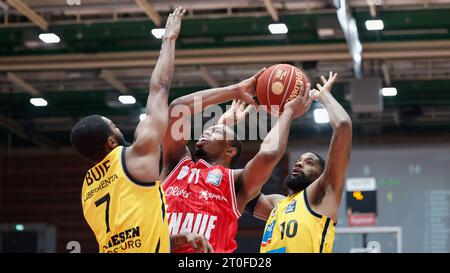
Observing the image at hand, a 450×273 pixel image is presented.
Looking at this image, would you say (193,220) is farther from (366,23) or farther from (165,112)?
(366,23)

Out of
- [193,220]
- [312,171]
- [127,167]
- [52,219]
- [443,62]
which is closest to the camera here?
[127,167]

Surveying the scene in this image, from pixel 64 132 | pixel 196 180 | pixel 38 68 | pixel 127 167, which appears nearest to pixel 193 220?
pixel 196 180

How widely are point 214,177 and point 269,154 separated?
1.37 feet

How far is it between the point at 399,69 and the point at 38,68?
5.24m

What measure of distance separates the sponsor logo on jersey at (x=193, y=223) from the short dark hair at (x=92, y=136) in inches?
32.1

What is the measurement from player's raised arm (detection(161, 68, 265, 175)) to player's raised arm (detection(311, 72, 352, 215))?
1.66 ft

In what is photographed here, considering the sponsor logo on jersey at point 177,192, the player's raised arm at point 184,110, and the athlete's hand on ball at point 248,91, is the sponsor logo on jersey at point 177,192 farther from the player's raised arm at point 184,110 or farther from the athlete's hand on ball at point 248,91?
the athlete's hand on ball at point 248,91

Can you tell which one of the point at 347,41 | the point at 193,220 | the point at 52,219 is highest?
the point at 347,41

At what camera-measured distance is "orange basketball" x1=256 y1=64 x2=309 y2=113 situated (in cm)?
542

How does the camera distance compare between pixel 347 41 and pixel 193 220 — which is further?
pixel 347 41

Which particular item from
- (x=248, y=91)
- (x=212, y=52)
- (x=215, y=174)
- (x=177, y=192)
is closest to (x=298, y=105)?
(x=248, y=91)

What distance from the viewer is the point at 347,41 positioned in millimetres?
11500

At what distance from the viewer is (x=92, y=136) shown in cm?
450

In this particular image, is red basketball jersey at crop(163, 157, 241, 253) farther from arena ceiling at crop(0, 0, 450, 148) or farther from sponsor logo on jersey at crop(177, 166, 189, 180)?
arena ceiling at crop(0, 0, 450, 148)
